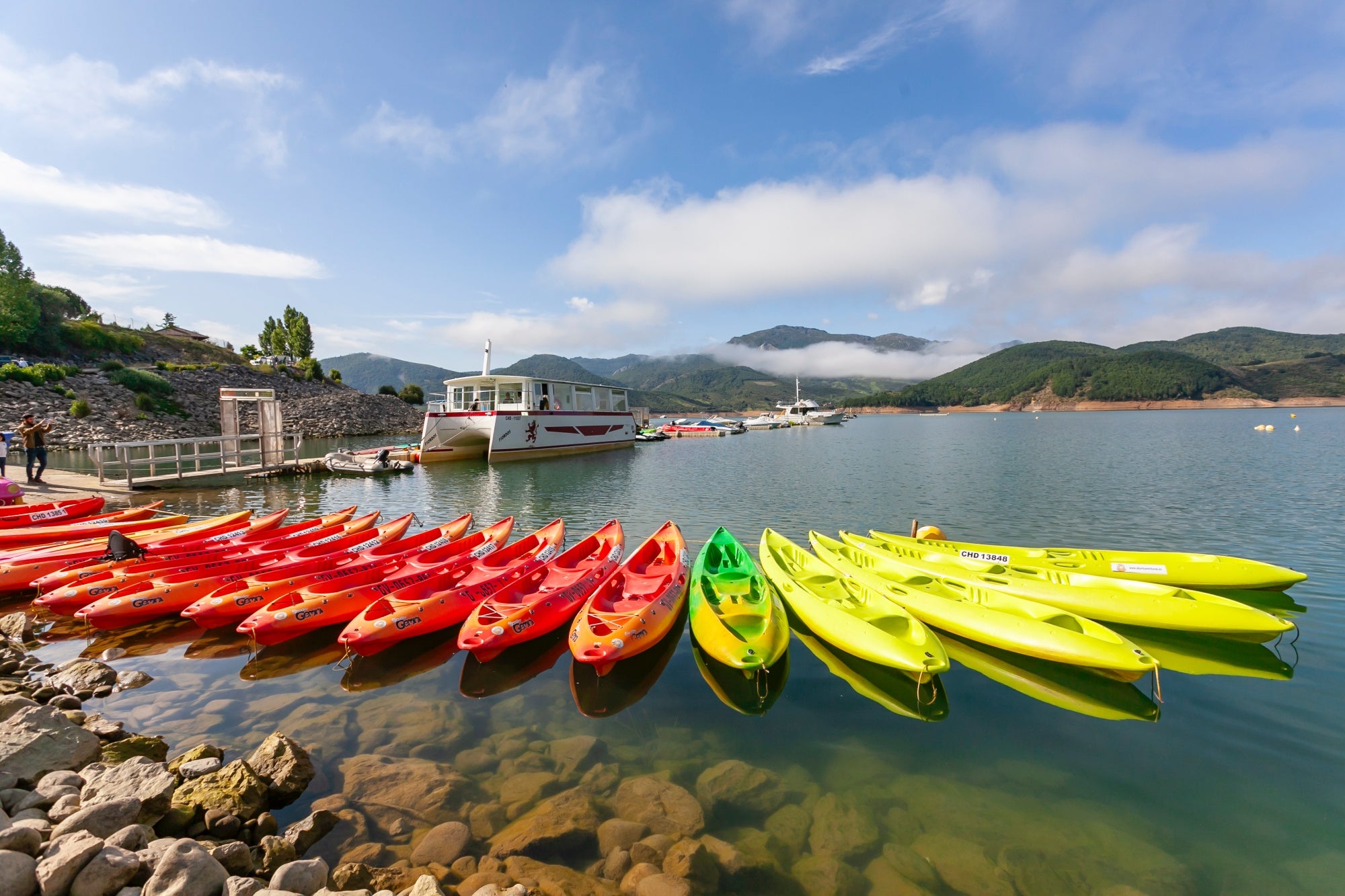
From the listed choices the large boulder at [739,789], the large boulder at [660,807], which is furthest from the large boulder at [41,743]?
the large boulder at [739,789]

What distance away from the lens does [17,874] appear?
3.68m

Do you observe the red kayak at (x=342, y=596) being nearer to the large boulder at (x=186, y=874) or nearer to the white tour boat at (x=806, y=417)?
the large boulder at (x=186, y=874)

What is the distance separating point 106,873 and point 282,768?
1.96 metres

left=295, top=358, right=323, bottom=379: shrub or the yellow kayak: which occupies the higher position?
left=295, top=358, right=323, bottom=379: shrub

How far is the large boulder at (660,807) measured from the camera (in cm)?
540

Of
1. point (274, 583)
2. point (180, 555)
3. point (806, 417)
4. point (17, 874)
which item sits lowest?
point (17, 874)

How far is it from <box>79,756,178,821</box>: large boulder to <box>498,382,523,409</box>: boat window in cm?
3538

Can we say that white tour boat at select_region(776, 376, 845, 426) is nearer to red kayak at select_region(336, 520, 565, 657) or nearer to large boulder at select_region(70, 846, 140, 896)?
red kayak at select_region(336, 520, 565, 657)

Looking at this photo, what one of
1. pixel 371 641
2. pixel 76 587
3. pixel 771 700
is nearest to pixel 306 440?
pixel 76 587

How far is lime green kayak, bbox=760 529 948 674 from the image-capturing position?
7609mm

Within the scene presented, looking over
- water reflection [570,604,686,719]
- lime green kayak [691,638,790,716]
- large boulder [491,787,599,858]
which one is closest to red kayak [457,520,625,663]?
water reflection [570,604,686,719]

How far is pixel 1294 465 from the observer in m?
29.6

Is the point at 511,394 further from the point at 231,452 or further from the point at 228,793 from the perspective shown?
the point at 228,793

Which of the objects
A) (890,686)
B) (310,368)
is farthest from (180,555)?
(310,368)
